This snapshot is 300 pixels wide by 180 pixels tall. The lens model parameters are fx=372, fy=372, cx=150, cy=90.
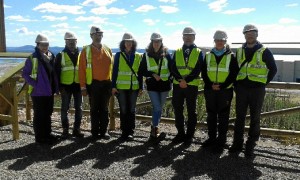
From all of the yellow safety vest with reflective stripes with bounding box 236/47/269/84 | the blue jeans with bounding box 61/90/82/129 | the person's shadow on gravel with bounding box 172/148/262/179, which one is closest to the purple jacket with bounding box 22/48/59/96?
the blue jeans with bounding box 61/90/82/129

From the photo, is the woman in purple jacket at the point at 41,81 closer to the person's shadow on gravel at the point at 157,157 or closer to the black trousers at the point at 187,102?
the person's shadow on gravel at the point at 157,157

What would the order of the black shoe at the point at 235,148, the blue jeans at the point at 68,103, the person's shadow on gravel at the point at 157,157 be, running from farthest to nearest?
the blue jeans at the point at 68,103 < the black shoe at the point at 235,148 < the person's shadow on gravel at the point at 157,157

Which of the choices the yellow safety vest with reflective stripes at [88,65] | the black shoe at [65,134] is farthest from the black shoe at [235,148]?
the black shoe at [65,134]

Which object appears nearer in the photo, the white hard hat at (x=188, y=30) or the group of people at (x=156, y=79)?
the group of people at (x=156, y=79)

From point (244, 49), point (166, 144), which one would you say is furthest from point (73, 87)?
point (244, 49)

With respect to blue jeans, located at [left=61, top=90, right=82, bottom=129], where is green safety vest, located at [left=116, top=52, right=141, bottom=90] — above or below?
above

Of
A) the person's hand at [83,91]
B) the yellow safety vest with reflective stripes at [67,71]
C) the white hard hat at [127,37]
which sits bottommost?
the person's hand at [83,91]

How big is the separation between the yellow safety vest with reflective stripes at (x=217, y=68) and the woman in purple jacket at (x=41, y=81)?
2.77 m

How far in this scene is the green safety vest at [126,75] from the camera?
22.1 feet

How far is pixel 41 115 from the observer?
673cm

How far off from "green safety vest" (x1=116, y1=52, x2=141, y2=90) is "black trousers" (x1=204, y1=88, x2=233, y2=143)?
1.38 m

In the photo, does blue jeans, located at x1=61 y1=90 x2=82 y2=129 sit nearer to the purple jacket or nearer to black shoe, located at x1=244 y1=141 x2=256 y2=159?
the purple jacket

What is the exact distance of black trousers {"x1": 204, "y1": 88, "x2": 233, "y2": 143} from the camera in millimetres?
6133

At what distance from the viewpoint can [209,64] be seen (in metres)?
6.14
